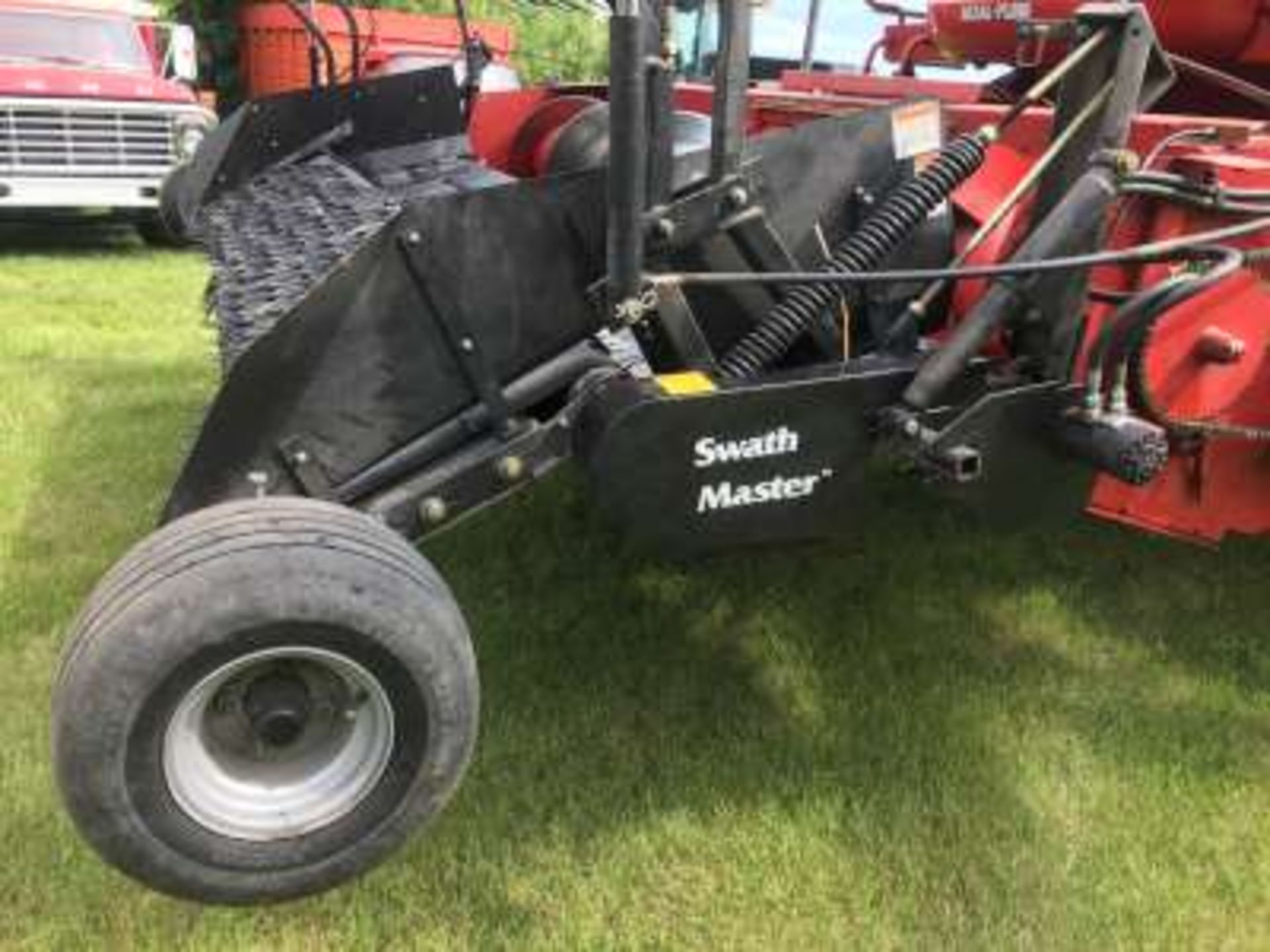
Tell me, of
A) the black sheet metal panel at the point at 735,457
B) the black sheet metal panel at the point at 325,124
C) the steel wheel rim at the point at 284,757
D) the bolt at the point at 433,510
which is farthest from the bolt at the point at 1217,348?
the black sheet metal panel at the point at 325,124

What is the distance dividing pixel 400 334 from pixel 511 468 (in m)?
0.30

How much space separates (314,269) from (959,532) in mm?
2250

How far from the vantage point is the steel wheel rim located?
210 cm

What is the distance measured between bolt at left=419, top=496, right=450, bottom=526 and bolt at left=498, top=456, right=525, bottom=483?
112 mm

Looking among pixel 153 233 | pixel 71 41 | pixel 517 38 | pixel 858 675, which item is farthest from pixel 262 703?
pixel 517 38

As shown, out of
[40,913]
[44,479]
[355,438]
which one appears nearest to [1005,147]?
[355,438]

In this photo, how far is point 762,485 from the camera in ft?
7.87

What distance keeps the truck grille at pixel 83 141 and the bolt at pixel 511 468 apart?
8.36 m

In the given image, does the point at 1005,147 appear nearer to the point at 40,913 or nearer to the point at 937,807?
the point at 937,807

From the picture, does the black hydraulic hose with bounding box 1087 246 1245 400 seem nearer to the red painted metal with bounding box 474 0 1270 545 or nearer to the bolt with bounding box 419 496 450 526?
the red painted metal with bounding box 474 0 1270 545

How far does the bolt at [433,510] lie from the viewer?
2396 millimetres

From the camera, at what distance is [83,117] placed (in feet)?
31.8

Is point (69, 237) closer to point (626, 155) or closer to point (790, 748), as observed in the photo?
point (790, 748)

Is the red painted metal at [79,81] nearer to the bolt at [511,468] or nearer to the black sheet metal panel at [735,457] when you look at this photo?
the bolt at [511,468]
